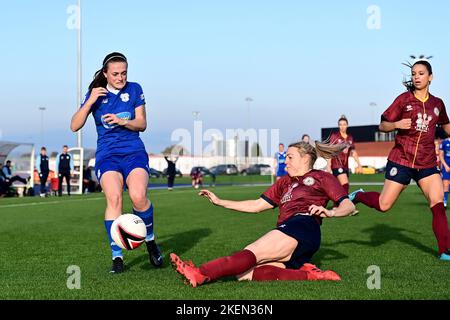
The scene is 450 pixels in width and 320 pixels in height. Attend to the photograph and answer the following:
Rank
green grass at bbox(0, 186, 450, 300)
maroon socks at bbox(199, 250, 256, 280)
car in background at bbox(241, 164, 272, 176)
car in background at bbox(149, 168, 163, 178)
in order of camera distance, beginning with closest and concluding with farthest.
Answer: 1. green grass at bbox(0, 186, 450, 300)
2. maroon socks at bbox(199, 250, 256, 280)
3. car in background at bbox(149, 168, 163, 178)
4. car in background at bbox(241, 164, 272, 176)

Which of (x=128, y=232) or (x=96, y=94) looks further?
(x=96, y=94)

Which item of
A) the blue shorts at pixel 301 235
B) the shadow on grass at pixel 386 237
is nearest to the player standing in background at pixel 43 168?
the shadow on grass at pixel 386 237

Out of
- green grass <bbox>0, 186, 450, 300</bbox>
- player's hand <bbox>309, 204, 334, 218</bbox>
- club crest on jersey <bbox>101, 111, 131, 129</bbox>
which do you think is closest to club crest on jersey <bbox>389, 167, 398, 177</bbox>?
green grass <bbox>0, 186, 450, 300</bbox>

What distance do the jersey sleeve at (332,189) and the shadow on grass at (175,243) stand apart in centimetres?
224

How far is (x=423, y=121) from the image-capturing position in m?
7.88

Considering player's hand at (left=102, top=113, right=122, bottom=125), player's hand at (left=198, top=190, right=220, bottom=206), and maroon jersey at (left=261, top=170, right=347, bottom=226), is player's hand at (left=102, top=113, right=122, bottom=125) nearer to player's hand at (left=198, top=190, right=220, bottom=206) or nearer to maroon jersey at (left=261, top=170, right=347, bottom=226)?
player's hand at (left=198, top=190, right=220, bottom=206)

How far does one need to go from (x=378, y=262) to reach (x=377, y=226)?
5143 mm

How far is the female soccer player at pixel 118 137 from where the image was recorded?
6.88m

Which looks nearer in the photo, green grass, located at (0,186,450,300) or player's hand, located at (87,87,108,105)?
green grass, located at (0,186,450,300)

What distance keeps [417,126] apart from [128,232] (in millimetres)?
3910

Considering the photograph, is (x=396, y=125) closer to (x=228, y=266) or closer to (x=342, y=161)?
(x=228, y=266)

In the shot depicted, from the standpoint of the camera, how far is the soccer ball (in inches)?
248

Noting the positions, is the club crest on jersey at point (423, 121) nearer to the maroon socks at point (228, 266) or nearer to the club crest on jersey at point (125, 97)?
the maroon socks at point (228, 266)

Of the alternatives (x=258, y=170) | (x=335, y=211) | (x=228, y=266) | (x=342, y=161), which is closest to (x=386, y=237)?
(x=342, y=161)
